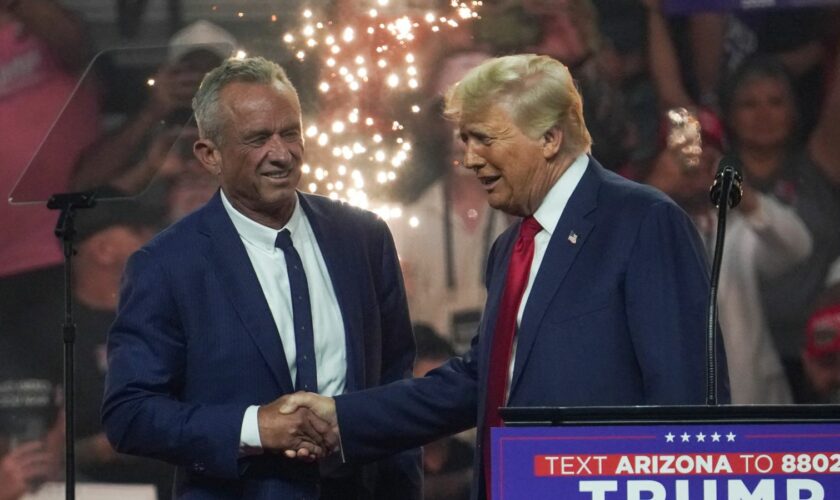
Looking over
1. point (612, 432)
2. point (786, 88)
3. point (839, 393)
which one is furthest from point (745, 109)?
point (612, 432)

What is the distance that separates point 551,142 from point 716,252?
538mm

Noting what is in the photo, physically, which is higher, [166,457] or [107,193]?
[107,193]

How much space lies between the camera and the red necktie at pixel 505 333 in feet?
9.10

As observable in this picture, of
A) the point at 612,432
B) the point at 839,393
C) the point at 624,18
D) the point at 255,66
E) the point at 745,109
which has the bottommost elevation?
the point at 612,432

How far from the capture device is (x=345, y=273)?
126 inches

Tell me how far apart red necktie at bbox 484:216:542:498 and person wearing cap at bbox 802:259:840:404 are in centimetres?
202

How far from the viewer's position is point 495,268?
9.75 feet

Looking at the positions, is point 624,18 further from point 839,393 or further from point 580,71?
point 839,393

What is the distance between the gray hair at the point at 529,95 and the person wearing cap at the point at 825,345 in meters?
2.00

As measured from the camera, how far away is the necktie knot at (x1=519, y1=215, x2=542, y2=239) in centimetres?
284

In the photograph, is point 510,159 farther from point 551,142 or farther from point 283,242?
point 283,242

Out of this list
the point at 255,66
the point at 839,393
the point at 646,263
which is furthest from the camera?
the point at 839,393

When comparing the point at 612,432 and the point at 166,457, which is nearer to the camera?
the point at 612,432

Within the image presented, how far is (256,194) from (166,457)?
2.03 feet
